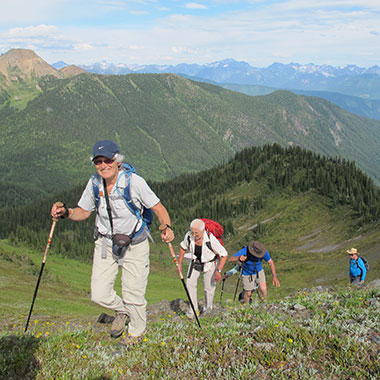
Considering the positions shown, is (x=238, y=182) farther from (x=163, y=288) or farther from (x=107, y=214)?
(x=107, y=214)

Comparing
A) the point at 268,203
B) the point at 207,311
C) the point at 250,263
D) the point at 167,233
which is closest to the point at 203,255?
the point at 207,311

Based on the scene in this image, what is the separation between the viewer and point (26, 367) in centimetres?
753

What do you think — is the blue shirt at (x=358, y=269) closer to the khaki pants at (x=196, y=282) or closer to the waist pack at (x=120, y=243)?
the khaki pants at (x=196, y=282)

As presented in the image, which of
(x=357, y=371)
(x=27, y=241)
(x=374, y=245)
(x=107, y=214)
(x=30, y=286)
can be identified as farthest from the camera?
(x=27, y=241)

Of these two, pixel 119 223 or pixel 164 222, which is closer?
pixel 119 223

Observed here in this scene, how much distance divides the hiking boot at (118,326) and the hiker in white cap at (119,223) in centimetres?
7

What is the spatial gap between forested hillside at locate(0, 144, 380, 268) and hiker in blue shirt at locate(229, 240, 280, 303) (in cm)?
6923

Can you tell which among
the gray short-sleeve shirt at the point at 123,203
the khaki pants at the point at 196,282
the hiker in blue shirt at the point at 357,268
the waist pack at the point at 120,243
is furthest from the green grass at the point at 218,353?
the hiker in blue shirt at the point at 357,268

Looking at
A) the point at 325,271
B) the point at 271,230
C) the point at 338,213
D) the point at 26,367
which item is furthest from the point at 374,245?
the point at 26,367

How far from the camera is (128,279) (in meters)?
9.58

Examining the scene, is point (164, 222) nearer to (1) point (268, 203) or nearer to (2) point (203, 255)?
(2) point (203, 255)

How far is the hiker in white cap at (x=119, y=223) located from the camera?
358 inches

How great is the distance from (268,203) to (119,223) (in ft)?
354

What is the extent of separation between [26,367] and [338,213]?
309 feet
